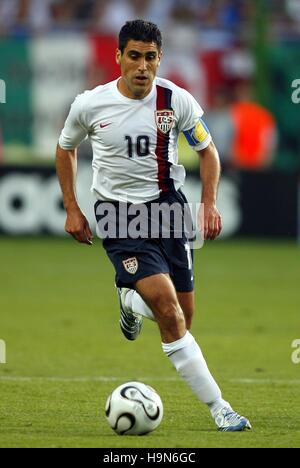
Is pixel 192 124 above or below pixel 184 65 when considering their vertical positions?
above

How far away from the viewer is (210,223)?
705cm

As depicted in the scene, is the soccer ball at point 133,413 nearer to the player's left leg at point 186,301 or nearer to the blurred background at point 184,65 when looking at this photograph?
the player's left leg at point 186,301

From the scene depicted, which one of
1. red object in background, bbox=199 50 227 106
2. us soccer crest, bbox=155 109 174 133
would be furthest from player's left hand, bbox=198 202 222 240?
red object in background, bbox=199 50 227 106

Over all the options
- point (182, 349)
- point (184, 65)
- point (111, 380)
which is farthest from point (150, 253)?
point (184, 65)

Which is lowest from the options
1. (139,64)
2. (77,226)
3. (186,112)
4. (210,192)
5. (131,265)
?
(131,265)

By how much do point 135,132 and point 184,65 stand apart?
14.6 metres

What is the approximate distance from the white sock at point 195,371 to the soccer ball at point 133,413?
0.25m

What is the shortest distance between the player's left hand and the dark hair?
1.03 m

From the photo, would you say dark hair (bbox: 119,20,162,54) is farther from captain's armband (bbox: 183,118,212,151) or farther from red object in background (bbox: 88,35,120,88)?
red object in background (bbox: 88,35,120,88)

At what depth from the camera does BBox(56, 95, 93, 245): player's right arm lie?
7.33 m

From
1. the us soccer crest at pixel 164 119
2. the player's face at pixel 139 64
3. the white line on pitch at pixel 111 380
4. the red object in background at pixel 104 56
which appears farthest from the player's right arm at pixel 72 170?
the red object in background at pixel 104 56

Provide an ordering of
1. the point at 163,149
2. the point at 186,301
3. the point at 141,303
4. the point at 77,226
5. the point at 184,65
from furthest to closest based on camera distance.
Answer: the point at 184,65 → the point at 186,301 → the point at 141,303 → the point at 163,149 → the point at 77,226

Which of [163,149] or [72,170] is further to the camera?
[72,170]

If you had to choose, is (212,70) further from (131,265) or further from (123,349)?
(131,265)
